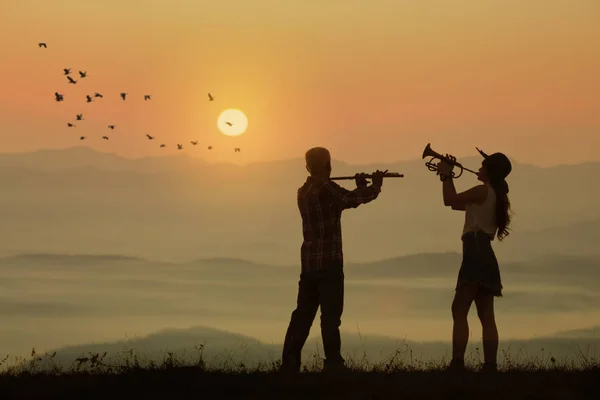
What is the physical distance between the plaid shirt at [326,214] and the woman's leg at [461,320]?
171 cm

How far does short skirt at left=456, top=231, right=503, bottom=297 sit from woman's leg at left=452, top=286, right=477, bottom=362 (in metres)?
0.11

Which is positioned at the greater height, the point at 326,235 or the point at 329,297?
the point at 326,235

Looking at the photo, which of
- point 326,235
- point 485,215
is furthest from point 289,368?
Result: point 485,215

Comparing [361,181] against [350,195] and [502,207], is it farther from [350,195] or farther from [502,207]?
[502,207]

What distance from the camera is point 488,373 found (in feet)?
50.4

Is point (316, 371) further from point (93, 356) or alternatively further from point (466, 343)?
point (93, 356)

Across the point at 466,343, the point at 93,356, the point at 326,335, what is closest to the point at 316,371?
the point at 326,335

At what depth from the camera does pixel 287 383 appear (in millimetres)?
14562

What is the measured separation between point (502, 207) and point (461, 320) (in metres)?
1.62

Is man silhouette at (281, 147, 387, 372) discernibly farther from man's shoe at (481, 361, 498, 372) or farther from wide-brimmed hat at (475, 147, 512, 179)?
man's shoe at (481, 361, 498, 372)

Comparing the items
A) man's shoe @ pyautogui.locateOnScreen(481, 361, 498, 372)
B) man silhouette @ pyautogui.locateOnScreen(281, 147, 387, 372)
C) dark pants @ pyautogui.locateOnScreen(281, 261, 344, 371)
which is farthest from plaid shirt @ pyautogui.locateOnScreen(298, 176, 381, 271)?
man's shoe @ pyautogui.locateOnScreen(481, 361, 498, 372)

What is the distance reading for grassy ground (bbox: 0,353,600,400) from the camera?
555 inches

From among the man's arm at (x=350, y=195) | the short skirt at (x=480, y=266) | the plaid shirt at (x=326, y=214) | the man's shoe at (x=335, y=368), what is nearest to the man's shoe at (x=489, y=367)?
the short skirt at (x=480, y=266)

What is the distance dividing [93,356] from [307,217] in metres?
3.48
